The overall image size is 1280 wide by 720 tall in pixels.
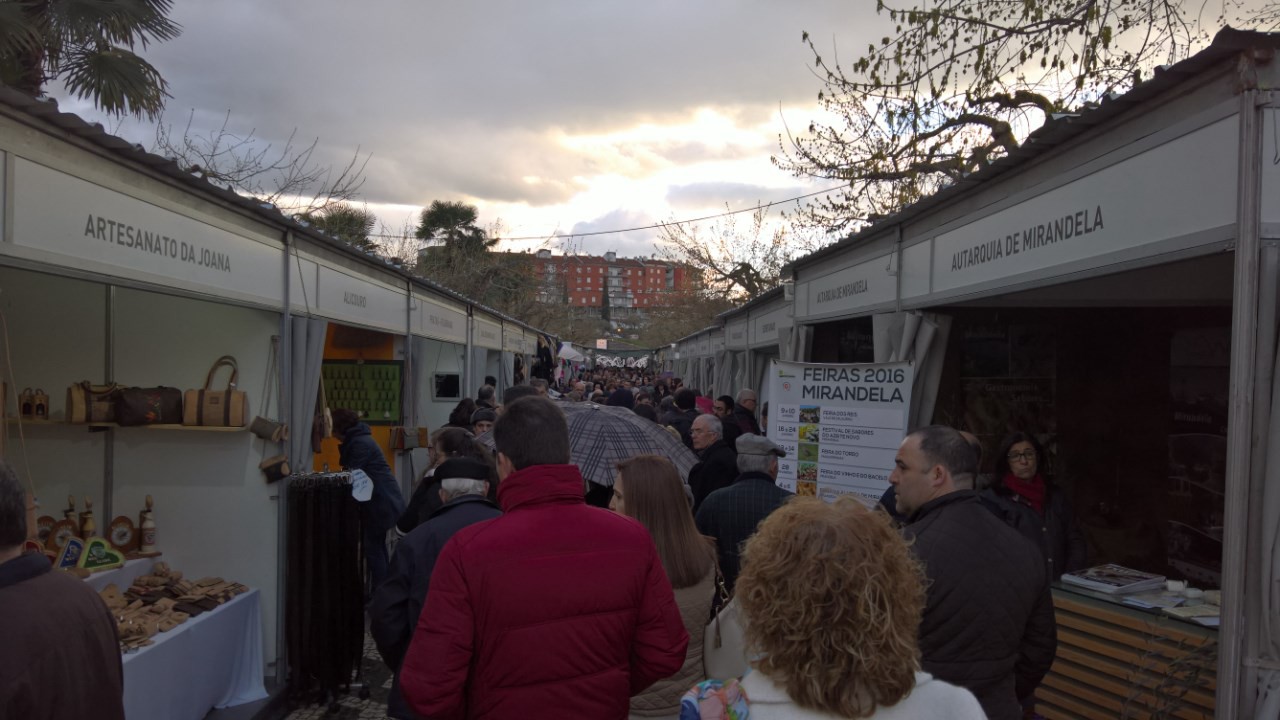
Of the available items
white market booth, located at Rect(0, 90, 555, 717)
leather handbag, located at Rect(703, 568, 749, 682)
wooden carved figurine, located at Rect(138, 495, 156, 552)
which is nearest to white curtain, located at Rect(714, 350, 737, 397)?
white market booth, located at Rect(0, 90, 555, 717)

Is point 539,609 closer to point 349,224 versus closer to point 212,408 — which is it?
point 212,408

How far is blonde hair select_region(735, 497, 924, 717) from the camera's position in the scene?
165 cm

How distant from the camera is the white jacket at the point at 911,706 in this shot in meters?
1.65

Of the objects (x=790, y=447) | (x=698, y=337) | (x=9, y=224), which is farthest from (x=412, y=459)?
(x=698, y=337)

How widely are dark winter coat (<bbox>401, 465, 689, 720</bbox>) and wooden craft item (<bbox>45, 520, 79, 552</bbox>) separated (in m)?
4.31

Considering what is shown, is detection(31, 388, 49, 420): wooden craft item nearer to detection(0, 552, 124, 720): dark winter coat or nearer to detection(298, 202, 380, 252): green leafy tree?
detection(0, 552, 124, 720): dark winter coat

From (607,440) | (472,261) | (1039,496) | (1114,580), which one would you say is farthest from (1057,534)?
(472,261)

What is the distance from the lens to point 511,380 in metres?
20.5

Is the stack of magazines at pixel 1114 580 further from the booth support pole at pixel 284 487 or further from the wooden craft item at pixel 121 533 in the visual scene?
the wooden craft item at pixel 121 533

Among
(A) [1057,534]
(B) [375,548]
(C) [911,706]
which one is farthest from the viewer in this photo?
(B) [375,548]

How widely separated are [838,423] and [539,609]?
4.14 m

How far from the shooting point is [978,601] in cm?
269

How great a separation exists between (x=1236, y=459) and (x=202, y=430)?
6.04 meters

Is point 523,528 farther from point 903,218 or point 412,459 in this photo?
point 412,459
